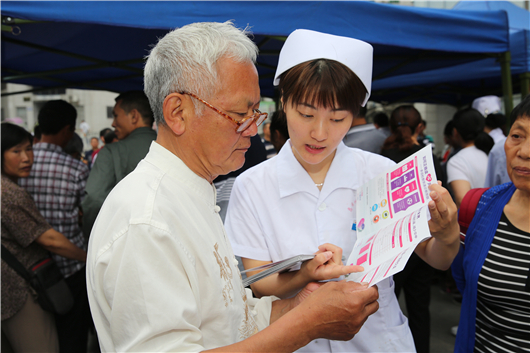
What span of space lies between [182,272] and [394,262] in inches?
22.3

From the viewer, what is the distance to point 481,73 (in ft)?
19.6

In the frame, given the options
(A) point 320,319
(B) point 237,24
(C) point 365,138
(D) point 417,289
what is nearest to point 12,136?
(B) point 237,24

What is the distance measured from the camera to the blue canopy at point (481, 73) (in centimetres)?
472

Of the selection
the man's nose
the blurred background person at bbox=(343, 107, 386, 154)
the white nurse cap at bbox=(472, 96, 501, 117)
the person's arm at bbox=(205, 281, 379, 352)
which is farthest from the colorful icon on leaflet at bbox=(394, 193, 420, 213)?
the white nurse cap at bbox=(472, 96, 501, 117)

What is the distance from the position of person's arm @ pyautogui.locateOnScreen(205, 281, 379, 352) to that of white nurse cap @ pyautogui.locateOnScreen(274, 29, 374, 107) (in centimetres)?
80

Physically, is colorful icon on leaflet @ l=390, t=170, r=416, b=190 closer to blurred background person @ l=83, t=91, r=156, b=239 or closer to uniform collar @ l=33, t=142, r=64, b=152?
blurred background person @ l=83, t=91, r=156, b=239

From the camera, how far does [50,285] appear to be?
8.52 feet

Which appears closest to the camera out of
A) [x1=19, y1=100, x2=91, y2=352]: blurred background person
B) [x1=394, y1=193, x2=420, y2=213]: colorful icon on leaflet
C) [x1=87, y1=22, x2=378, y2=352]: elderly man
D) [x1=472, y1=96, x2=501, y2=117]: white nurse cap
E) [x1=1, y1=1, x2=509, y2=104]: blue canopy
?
[x1=87, y1=22, x2=378, y2=352]: elderly man

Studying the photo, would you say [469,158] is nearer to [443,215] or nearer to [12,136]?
[443,215]

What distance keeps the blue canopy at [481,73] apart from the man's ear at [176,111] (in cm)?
416

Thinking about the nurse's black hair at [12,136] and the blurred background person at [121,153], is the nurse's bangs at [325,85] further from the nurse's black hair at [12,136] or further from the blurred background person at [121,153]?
the nurse's black hair at [12,136]

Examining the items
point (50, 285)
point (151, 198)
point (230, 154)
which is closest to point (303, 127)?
point (230, 154)

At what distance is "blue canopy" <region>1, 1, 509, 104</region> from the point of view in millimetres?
2254

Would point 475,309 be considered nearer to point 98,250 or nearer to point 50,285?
point 98,250
